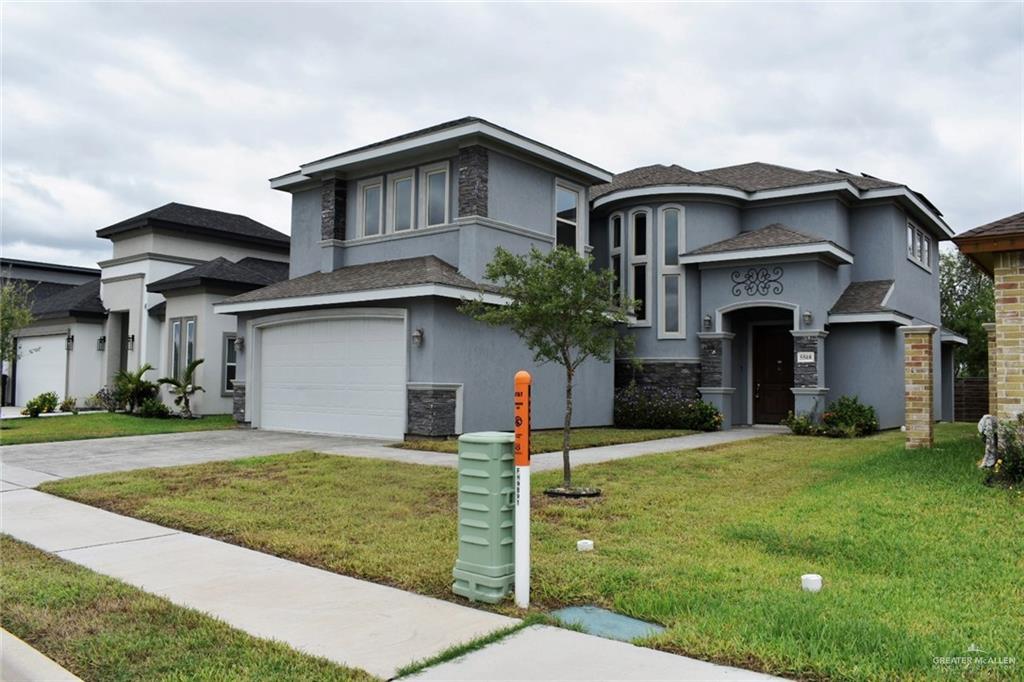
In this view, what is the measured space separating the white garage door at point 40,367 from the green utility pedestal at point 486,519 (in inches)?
1022

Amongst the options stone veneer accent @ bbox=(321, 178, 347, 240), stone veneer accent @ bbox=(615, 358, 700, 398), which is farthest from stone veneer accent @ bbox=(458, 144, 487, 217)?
stone veneer accent @ bbox=(615, 358, 700, 398)

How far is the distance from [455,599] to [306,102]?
12270 millimetres

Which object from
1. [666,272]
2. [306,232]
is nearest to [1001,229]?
[666,272]

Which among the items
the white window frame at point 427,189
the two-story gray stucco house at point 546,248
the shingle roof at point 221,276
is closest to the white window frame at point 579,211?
the two-story gray stucco house at point 546,248

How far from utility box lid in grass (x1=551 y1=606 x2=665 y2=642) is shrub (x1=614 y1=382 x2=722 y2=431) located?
13.9 meters

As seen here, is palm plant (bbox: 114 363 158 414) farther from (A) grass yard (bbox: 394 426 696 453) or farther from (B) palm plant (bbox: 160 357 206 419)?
(A) grass yard (bbox: 394 426 696 453)

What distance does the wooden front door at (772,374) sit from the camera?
1967 cm

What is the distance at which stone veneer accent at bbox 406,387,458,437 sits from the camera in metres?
14.7

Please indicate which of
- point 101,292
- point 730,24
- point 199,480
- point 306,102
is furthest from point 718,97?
point 101,292

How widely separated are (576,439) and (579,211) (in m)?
6.23

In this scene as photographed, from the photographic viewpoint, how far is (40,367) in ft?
92.6

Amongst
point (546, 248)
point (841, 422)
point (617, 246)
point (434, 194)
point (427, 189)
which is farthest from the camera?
point (617, 246)

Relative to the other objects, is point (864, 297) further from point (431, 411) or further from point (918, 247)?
point (431, 411)

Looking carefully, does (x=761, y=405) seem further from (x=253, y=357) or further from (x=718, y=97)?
(x=253, y=357)
